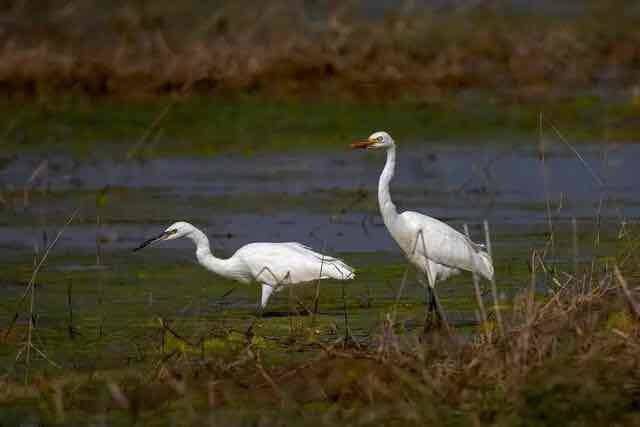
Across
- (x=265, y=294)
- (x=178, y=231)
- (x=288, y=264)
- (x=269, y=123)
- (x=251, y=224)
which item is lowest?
(x=265, y=294)

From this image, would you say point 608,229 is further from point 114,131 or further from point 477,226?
point 114,131

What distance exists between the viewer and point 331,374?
713 centimetres

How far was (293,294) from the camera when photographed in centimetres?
1028

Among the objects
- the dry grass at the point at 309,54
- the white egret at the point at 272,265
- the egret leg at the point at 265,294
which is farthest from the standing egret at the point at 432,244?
the dry grass at the point at 309,54

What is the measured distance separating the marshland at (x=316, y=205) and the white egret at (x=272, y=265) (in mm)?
185

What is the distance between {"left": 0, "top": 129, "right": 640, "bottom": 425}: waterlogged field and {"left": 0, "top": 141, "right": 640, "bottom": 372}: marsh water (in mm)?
30

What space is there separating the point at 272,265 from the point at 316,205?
12.9 feet

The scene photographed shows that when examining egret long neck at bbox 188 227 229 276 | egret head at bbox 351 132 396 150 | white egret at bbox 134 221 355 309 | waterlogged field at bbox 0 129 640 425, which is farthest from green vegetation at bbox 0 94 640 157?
egret head at bbox 351 132 396 150

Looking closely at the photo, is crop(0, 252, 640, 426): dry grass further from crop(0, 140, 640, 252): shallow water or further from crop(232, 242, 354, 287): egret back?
crop(0, 140, 640, 252): shallow water

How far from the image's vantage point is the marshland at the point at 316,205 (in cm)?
691

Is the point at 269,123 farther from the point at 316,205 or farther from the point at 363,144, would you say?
the point at 363,144

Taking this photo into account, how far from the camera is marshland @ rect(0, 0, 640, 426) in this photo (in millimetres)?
6906

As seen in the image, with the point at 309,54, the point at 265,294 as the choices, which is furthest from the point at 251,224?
the point at 309,54

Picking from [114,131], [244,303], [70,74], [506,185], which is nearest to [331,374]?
[244,303]
